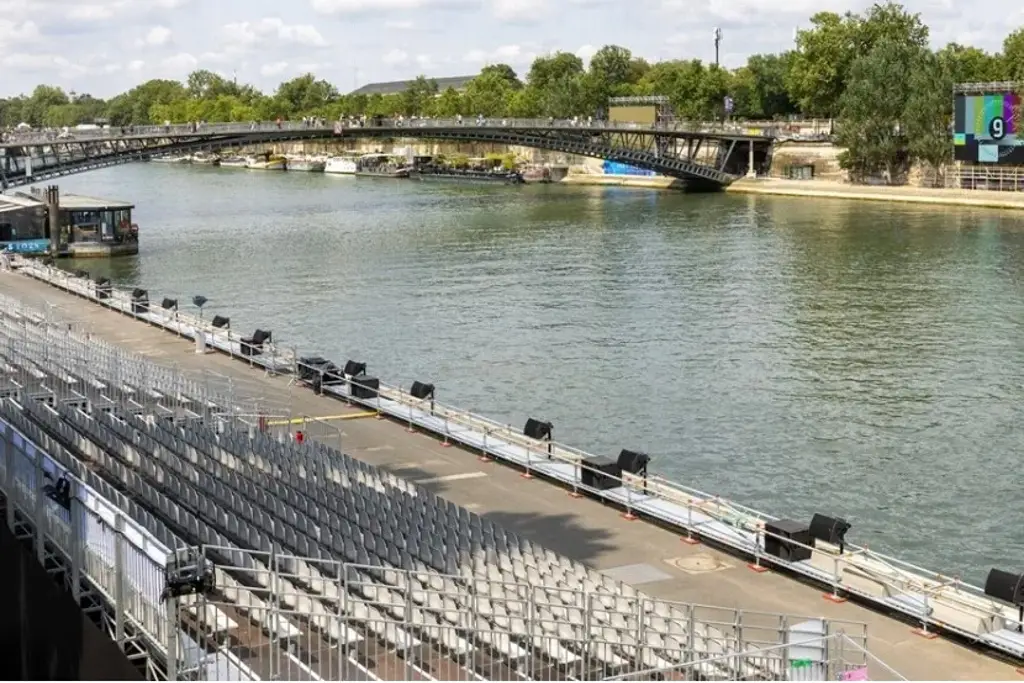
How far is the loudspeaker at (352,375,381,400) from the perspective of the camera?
31.3 metres

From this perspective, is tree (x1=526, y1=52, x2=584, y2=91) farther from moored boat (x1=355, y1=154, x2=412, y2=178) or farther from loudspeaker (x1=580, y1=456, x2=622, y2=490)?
loudspeaker (x1=580, y1=456, x2=622, y2=490)

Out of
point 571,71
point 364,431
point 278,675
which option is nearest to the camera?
point 278,675

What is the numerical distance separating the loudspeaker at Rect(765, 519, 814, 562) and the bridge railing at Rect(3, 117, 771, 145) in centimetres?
7518

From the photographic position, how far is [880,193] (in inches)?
4006

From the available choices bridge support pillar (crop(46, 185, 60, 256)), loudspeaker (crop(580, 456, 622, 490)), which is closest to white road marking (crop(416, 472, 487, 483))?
loudspeaker (crop(580, 456, 622, 490))

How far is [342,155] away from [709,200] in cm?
9930

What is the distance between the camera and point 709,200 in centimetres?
10812

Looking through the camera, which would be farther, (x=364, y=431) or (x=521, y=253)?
(x=521, y=253)

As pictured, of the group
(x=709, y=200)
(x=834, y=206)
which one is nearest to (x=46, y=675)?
(x=834, y=206)

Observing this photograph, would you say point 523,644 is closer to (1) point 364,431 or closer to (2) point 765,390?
(1) point 364,431

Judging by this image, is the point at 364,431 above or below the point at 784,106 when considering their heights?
below

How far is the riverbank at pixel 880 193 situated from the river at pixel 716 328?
3.39 meters

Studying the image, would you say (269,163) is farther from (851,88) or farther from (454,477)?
(454,477)

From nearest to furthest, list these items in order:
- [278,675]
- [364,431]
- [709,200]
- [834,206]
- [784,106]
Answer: [278,675]
[364,431]
[834,206]
[709,200]
[784,106]
